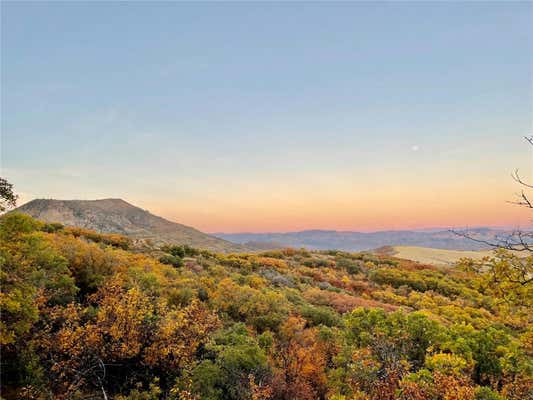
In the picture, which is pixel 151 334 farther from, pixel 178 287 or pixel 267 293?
pixel 267 293

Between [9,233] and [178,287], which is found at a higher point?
[9,233]

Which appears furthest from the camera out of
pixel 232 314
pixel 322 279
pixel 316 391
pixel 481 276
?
pixel 322 279

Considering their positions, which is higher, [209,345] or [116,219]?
[116,219]

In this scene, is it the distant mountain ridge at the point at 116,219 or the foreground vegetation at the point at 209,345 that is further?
the distant mountain ridge at the point at 116,219

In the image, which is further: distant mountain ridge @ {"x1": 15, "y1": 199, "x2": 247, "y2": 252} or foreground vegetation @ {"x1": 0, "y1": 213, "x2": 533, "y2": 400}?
distant mountain ridge @ {"x1": 15, "y1": 199, "x2": 247, "y2": 252}

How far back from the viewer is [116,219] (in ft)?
259

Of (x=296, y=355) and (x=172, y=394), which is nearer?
(x=172, y=394)

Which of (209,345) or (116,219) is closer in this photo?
(209,345)

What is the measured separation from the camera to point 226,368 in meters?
10.0

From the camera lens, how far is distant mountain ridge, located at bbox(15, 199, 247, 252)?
67125 millimetres

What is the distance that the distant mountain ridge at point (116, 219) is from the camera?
67125 mm

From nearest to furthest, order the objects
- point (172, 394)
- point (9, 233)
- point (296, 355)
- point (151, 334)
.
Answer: point (172, 394), point (151, 334), point (9, 233), point (296, 355)

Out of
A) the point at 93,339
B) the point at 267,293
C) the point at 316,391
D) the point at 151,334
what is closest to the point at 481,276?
the point at 316,391

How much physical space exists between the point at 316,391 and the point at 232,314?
5998mm
